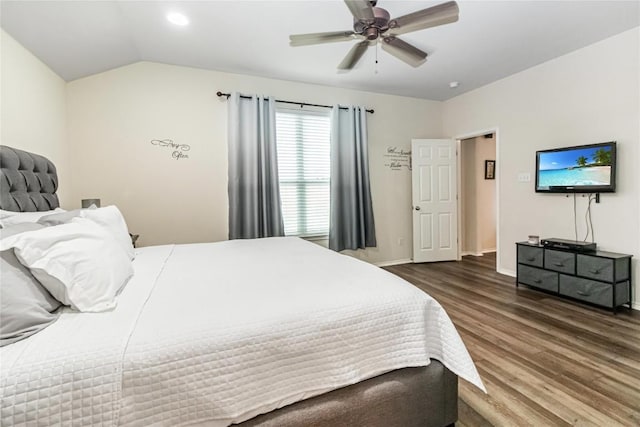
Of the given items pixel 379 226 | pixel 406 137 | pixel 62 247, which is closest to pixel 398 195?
pixel 379 226

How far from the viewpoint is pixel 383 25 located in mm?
2049

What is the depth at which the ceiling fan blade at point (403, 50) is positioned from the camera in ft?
7.39

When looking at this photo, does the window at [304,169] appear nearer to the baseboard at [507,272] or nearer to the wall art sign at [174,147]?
the wall art sign at [174,147]

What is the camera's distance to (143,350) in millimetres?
910

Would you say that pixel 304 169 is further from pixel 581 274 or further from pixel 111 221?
pixel 581 274

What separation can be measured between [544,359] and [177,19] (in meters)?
3.78

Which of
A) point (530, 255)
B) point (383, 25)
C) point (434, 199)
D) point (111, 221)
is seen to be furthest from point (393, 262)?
point (111, 221)

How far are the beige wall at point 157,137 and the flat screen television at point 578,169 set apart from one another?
3067 millimetres

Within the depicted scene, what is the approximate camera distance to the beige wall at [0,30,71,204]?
2.13 meters

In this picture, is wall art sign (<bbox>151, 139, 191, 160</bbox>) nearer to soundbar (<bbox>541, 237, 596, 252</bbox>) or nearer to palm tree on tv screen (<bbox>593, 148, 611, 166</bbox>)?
soundbar (<bbox>541, 237, 596, 252</bbox>)

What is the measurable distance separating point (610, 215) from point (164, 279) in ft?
13.0

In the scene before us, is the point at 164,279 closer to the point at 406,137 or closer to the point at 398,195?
the point at 398,195

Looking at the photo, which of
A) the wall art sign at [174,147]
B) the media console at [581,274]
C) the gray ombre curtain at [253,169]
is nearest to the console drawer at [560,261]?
the media console at [581,274]

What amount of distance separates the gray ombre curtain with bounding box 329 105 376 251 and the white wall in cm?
178
